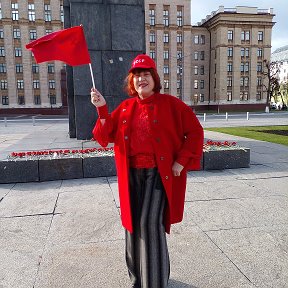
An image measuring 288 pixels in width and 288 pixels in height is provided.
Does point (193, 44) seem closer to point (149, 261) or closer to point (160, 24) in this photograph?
point (160, 24)

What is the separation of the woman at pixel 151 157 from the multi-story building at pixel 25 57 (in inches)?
2123

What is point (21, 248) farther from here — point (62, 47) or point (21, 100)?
point (21, 100)

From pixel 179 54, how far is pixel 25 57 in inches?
1155

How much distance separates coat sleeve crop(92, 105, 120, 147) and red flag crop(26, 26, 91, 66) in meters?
0.65

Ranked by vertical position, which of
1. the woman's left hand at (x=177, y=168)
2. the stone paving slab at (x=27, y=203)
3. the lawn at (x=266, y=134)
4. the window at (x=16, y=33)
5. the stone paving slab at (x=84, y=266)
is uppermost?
the window at (x=16, y=33)

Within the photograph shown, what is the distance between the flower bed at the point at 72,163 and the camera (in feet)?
20.3

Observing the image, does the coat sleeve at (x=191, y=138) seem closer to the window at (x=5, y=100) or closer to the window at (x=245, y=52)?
the window at (x=5, y=100)

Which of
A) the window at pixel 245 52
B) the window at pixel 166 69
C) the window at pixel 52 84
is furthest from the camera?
the window at pixel 245 52

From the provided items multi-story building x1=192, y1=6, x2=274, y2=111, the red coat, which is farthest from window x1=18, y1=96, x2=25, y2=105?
the red coat

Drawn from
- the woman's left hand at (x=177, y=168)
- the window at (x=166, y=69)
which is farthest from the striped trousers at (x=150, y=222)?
the window at (x=166, y=69)

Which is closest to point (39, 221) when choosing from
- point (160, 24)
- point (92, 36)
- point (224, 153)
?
point (224, 153)

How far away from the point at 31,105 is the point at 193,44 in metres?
36.0

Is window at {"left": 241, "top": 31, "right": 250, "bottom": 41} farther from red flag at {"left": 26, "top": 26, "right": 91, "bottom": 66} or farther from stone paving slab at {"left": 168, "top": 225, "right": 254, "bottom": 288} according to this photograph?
red flag at {"left": 26, "top": 26, "right": 91, "bottom": 66}

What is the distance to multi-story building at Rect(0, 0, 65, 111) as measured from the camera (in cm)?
5203
